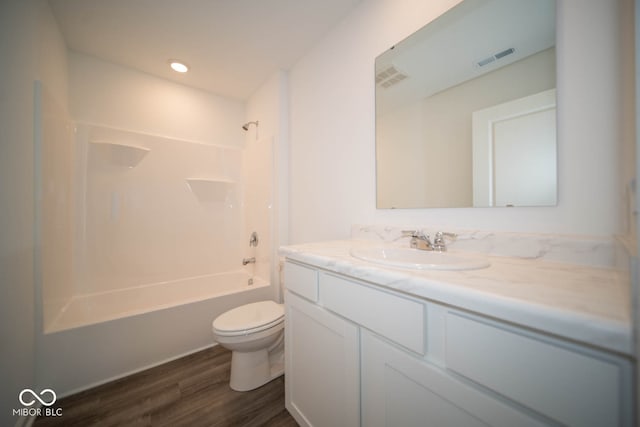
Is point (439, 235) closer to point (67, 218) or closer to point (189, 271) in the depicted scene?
point (189, 271)

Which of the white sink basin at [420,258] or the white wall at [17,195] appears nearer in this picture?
the white sink basin at [420,258]

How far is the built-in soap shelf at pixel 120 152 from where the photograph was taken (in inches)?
76.1

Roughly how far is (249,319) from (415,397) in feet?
3.87

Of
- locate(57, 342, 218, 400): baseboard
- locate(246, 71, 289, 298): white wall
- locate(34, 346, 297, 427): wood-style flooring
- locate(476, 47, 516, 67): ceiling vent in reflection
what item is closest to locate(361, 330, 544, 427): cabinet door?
locate(34, 346, 297, 427): wood-style flooring

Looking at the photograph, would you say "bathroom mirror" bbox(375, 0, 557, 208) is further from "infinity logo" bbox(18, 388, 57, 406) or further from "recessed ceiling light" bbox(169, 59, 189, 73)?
"infinity logo" bbox(18, 388, 57, 406)

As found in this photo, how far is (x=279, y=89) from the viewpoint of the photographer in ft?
6.78

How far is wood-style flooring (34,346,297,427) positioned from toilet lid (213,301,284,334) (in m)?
0.40

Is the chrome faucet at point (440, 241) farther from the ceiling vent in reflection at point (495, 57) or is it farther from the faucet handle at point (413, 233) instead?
the ceiling vent in reflection at point (495, 57)

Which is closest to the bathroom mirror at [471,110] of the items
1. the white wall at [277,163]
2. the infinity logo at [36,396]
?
the white wall at [277,163]

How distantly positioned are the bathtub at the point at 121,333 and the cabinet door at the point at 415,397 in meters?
1.53

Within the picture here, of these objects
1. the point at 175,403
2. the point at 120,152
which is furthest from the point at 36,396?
the point at 120,152

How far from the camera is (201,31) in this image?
1625 mm

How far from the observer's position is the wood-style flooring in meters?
1.17

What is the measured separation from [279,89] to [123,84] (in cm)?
146
